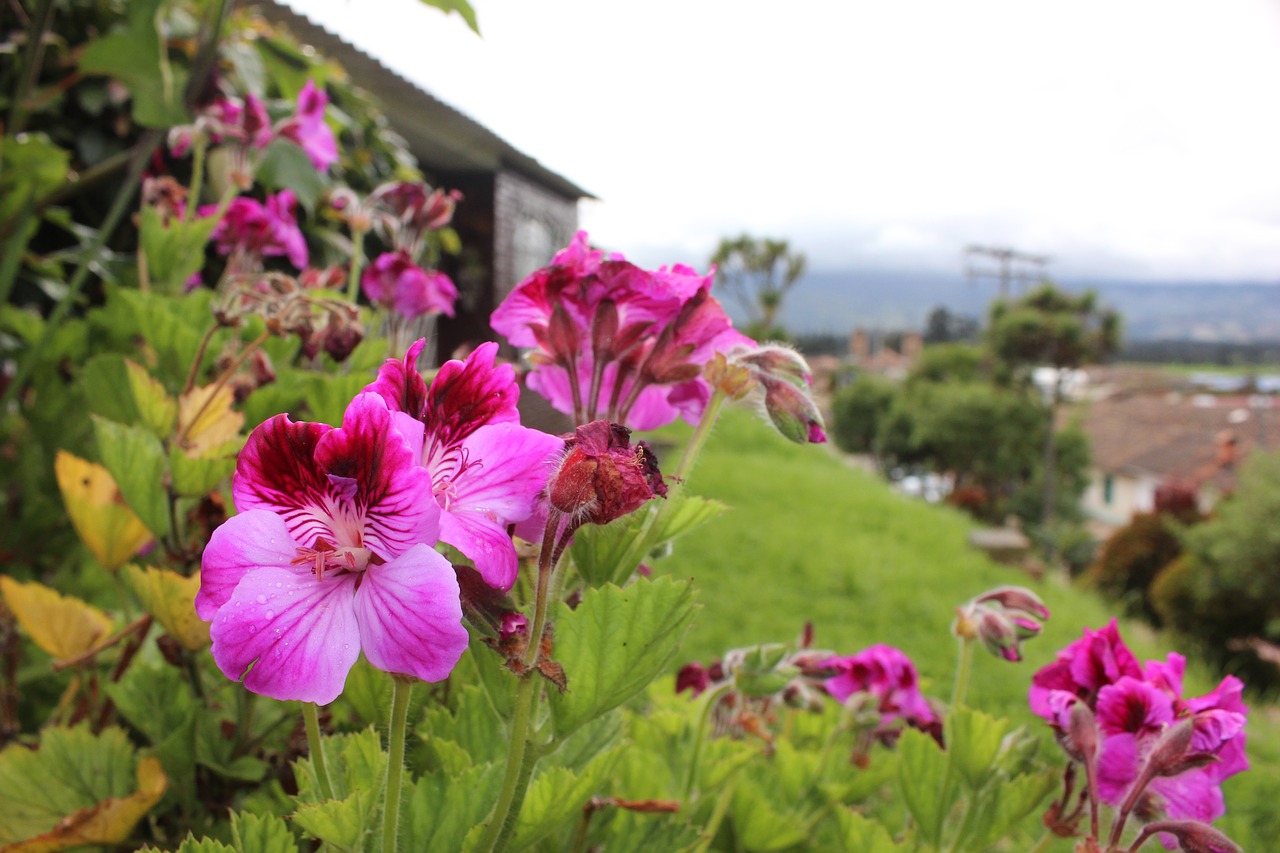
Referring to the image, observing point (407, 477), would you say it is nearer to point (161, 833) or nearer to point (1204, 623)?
point (161, 833)

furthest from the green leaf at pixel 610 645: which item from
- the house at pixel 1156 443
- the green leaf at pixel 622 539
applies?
the house at pixel 1156 443

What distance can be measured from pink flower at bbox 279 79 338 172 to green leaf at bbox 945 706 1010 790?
95 centimetres

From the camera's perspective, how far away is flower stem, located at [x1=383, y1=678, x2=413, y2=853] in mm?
310

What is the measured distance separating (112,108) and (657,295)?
176 centimetres

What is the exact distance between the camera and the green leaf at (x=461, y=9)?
732 millimetres

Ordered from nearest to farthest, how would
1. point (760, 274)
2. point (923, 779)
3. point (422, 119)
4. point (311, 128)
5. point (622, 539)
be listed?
point (622, 539) → point (923, 779) → point (311, 128) → point (422, 119) → point (760, 274)

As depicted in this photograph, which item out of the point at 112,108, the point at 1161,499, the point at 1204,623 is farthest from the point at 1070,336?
the point at 112,108

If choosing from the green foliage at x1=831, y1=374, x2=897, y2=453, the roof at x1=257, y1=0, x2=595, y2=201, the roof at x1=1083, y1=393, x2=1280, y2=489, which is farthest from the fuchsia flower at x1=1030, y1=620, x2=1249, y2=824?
the green foliage at x1=831, y1=374, x2=897, y2=453

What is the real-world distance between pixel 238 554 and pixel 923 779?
0.52m

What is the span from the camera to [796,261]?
70.8ft

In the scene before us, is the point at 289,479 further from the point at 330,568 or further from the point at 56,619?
the point at 56,619

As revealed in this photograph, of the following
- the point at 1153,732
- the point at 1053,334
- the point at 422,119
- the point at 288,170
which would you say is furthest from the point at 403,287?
the point at 1053,334

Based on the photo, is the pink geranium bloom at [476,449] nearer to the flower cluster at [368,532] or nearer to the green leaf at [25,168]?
the flower cluster at [368,532]

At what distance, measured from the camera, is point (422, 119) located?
592 centimetres
